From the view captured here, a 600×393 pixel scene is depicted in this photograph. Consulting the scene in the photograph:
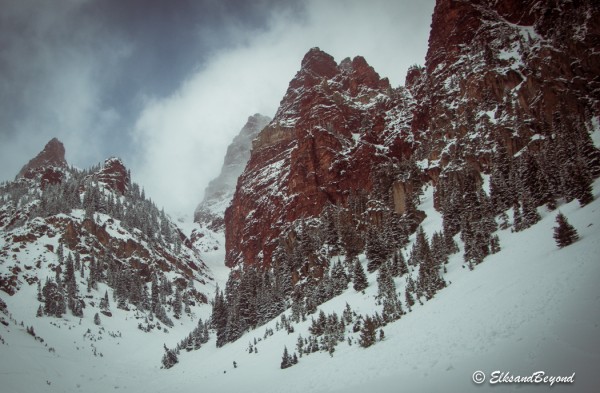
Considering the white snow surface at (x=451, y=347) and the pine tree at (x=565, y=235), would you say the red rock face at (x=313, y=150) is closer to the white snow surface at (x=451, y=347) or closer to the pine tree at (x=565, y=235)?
the white snow surface at (x=451, y=347)

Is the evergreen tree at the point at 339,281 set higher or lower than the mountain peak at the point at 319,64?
lower

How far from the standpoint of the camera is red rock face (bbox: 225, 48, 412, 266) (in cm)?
10238

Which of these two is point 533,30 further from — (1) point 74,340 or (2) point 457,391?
(1) point 74,340

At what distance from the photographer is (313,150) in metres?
108

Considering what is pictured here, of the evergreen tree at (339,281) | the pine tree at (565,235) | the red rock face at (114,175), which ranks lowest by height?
the pine tree at (565,235)

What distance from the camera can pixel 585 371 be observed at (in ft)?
41.2

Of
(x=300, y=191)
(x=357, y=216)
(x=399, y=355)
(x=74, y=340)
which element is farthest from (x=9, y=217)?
(x=399, y=355)

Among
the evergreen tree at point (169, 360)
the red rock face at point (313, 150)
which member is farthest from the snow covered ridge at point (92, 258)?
the evergreen tree at point (169, 360)

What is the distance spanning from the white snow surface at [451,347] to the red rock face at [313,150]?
50.5 m

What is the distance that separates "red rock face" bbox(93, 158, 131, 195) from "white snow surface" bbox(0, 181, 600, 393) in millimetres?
124194

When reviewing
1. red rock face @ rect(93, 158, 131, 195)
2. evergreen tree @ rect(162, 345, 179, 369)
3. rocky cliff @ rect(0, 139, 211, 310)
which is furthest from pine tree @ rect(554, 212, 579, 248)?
red rock face @ rect(93, 158, 131, 195)

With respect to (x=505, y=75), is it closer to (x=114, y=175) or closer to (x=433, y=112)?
(x=433, y=112)

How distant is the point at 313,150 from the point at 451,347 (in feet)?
299

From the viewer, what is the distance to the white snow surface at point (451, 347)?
15156mm
